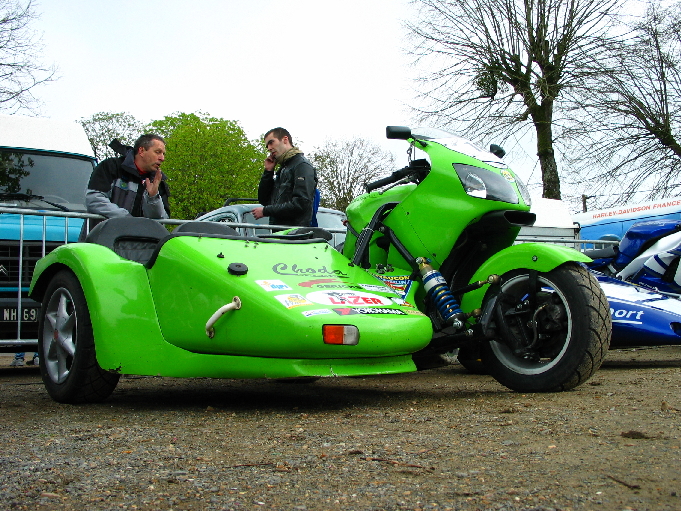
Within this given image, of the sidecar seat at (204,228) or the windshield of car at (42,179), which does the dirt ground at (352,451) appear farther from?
the windshield of car at (42,179)

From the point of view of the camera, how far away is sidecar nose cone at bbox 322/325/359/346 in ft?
12.7

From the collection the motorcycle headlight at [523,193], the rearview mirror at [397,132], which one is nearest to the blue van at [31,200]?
the rearview mirror at [397,132]

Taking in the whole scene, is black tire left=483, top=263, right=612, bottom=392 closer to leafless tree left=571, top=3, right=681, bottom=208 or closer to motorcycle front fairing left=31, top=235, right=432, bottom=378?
motorcycle front fairing left=31, top=235, right=432, bottom=378

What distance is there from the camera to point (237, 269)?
412 centimetres

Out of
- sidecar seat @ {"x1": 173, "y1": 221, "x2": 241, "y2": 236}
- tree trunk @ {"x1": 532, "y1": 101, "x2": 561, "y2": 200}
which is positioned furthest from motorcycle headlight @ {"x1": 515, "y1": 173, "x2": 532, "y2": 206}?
tree trunk @ {"x1": 532, "y1": 101, "x2": 561, "y2": 200}

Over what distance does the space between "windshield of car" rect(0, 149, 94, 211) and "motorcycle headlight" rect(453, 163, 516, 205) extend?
5068 mm

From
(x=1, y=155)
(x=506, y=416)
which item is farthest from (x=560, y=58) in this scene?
(x=506, y=416)

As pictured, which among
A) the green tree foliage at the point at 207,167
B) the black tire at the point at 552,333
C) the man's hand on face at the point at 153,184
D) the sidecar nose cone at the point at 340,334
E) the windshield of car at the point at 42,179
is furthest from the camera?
the green tree foliage at the point at 207,167

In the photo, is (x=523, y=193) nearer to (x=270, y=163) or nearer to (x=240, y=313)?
(x=240, y=313)

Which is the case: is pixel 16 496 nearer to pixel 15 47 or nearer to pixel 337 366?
pixel 337 366

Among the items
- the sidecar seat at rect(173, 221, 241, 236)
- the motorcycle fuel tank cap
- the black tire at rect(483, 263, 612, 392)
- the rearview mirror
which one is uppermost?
the rearview mirror

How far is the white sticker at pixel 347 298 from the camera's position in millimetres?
4094

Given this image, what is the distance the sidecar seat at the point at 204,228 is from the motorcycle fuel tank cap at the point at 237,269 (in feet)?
1.78

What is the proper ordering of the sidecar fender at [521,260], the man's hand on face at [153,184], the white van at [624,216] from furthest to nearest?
the white van at [624,216] → the man's hand on face at [153,184] → the sidecar fender at [521,260]
